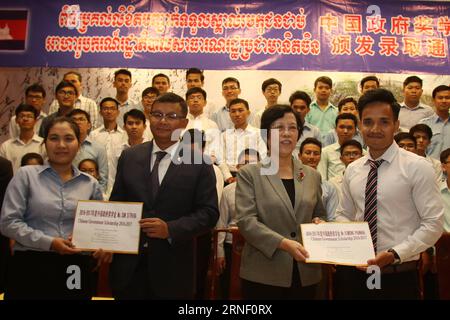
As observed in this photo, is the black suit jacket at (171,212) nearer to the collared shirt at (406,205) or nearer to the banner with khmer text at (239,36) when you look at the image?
the collared shirt at (406,205)

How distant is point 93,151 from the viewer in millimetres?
5043

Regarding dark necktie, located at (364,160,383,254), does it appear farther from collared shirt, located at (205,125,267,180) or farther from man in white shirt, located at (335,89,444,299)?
collared shirt, located at (205,125,267,180)

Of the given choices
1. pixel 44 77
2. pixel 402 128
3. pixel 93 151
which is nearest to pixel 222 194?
pixel 93 151

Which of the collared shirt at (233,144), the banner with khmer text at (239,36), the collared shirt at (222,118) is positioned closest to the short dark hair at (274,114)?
the collared shirt at (233,144)

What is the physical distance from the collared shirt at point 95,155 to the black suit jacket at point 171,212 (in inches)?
102

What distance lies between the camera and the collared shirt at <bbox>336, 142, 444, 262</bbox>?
7.14 ft

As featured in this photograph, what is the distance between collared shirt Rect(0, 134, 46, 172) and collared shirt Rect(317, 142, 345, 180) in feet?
11.1

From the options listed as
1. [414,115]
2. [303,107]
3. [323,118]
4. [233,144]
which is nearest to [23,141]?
[233,144]

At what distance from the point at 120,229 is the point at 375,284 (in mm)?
1372

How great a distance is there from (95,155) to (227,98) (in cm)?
206

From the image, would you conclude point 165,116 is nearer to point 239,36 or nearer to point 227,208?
point 227,208

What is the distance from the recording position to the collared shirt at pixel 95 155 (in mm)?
4992

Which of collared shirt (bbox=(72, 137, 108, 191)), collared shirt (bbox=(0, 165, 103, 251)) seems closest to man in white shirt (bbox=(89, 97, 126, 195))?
collared shirt (bbox=(72, 137, 108, 191))

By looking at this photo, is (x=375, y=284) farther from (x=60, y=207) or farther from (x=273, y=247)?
(x=60, y=207)
